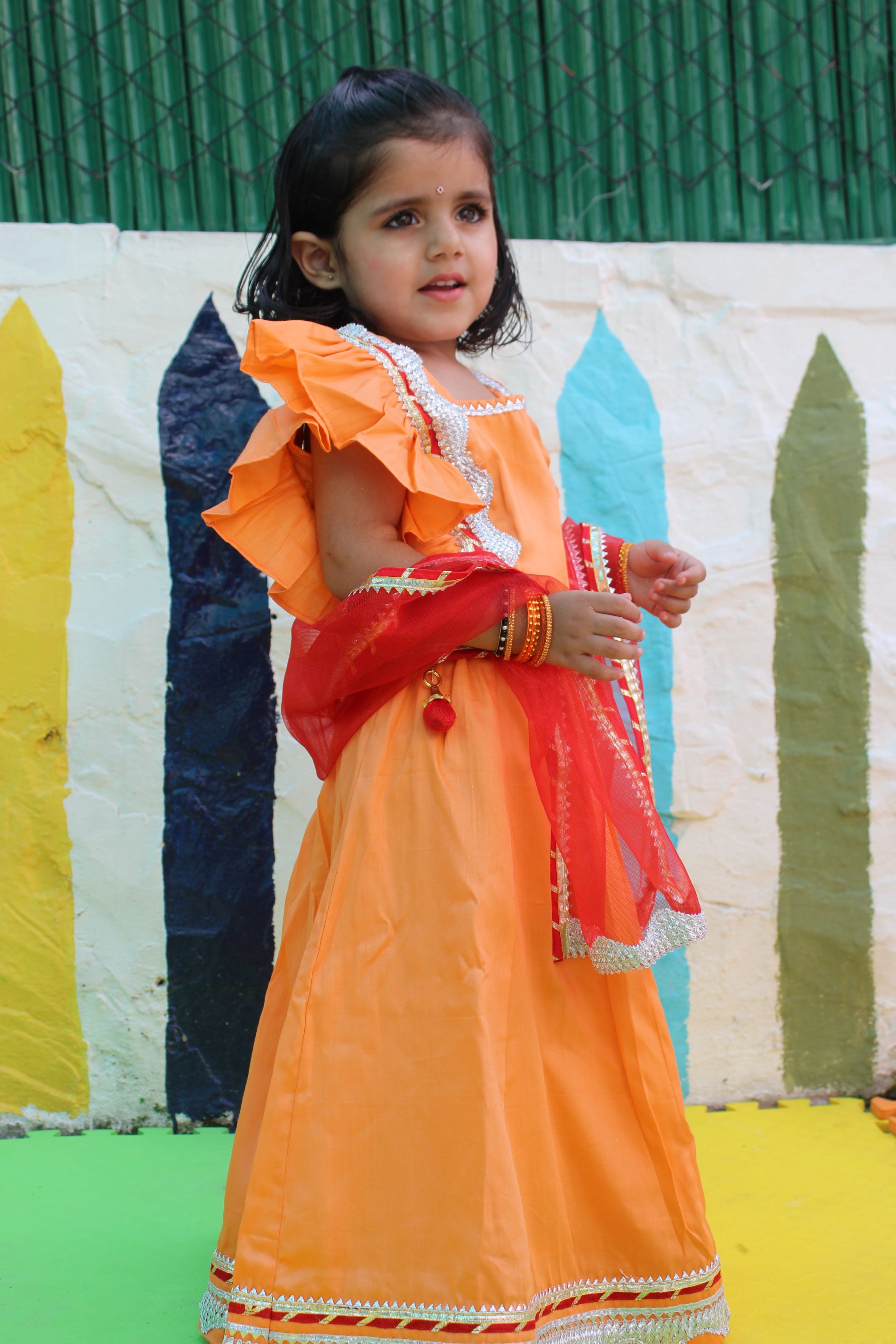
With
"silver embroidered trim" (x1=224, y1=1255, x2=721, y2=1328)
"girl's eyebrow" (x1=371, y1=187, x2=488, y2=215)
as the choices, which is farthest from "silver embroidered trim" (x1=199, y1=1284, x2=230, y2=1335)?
"girl's eyebrow" (x1=371, y1=187, x2=488, y2=215)

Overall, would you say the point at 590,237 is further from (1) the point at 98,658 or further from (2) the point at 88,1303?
(2) the point at 88,1303

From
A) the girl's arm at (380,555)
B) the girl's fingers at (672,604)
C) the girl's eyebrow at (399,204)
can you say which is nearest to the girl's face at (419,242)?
the girl's eyebrow at (399,204)

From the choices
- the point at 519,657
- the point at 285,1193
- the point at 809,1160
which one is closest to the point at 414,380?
the point at 519,657

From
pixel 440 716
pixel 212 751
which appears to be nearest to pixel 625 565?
pixel 440 716

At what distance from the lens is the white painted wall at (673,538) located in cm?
221

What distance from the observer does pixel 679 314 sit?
7.80ft

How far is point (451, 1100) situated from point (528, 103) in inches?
78.4

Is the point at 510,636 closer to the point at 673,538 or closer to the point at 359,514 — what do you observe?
the point at 359,514

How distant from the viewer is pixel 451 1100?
1318 millimetres

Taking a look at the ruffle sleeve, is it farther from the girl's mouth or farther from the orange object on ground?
the orange object on ground

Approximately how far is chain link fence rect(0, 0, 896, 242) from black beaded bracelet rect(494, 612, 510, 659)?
1.28 meters

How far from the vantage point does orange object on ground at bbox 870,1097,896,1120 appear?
218cm

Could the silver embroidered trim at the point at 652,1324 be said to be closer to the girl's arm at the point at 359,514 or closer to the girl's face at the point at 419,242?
the girl's arm at the point at 359,514

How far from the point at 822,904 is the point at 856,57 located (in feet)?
5.96
